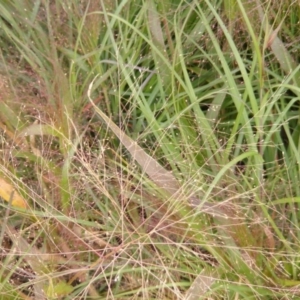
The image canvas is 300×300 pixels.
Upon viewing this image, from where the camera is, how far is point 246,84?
3.58 feet

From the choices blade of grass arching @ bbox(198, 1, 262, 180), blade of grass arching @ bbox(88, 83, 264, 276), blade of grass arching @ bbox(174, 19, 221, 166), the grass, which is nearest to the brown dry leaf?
the grass

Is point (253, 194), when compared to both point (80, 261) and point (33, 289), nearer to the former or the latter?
point (80, 261)

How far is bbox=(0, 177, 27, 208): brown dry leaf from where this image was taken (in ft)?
3.69

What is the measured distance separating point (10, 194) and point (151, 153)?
285 millimetres

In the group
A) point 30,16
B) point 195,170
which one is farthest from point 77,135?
point 30,16

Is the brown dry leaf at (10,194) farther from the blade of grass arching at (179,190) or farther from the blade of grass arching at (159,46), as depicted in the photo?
the blade of grass arching at (159,46)

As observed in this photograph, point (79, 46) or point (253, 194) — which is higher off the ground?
point (79, 46)

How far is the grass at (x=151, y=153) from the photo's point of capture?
3.52ft

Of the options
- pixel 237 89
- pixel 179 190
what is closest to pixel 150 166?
pixel 179 190

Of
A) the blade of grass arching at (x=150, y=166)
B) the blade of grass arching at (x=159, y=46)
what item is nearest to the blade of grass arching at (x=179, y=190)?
the blade of grass arching at (x=150, y=166)

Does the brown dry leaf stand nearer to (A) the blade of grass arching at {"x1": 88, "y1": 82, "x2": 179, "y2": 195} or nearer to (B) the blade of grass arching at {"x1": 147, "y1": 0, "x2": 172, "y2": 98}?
(A) the blade of grass arching at {"x1": 88, "y1": 82, "x2": 179, "y2": 195}

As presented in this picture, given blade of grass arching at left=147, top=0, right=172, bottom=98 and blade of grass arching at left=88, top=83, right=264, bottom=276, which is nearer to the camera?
blade of grass arching at left=88, top=83, right=264, bottom=276

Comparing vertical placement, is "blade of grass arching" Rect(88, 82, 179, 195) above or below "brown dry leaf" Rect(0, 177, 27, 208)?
below

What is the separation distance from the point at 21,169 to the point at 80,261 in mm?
226
